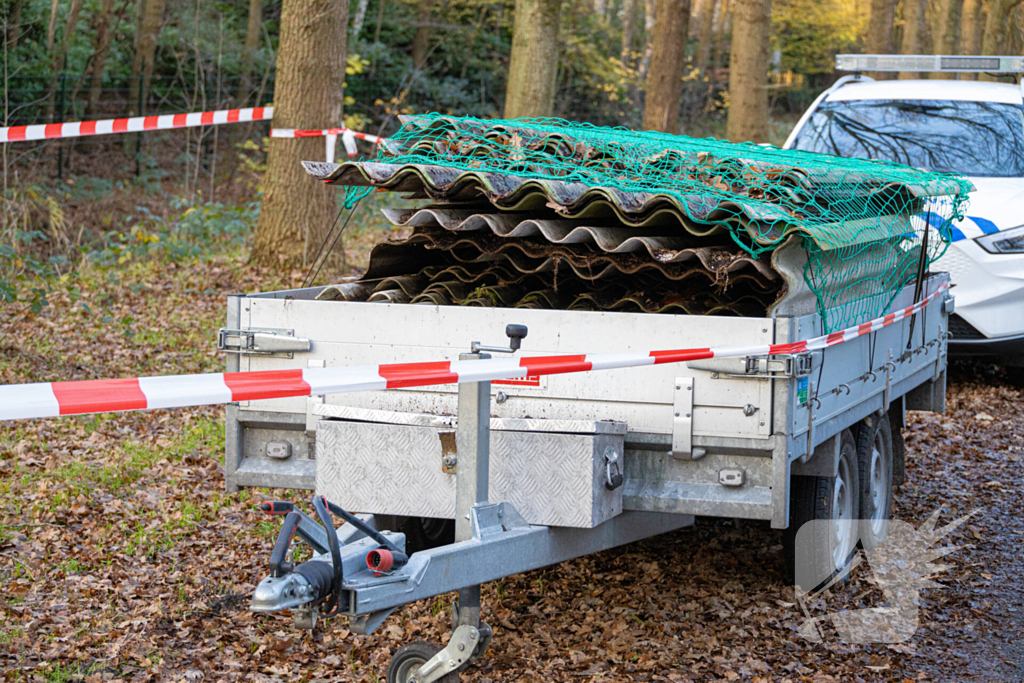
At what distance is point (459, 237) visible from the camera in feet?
15.9

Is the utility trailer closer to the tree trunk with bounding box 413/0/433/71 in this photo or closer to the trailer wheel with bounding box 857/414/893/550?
the trailer wheel with bounding box 857/414/893/550

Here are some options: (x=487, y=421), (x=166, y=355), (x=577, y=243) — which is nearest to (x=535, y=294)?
(x=577, y=243)

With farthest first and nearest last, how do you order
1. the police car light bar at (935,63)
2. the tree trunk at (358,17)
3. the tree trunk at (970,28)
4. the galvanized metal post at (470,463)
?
the tree trunk at (358,17)
the tree trunk at (970,28)
the police car light bar at (935,63)
the galvanized metal post at (470,463)

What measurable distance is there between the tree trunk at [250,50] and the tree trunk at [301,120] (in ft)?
34.3

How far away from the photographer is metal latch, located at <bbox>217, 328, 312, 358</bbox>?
429 centimetres

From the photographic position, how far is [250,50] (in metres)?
22.1

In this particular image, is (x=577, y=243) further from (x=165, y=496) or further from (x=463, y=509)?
(x=165, y=496)

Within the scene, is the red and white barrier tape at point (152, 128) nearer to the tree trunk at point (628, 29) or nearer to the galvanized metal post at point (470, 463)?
the galvanized metal post at point (470, 463)

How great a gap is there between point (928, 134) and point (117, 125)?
873 cm

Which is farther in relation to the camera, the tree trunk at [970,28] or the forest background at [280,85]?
the tree trunk at [970,28]

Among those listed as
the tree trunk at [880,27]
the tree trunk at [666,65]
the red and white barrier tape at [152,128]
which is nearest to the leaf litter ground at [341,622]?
the red and white barrier tape at [152,128]

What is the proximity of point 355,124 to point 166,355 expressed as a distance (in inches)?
370

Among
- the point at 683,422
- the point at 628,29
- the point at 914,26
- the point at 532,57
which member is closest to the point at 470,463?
the point at 683,422

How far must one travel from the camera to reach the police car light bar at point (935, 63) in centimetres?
948
